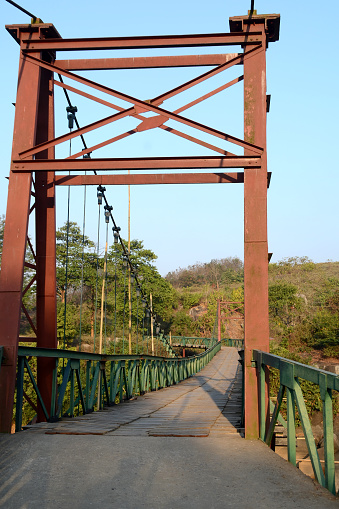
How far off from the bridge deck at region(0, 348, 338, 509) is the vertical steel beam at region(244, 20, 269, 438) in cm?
62

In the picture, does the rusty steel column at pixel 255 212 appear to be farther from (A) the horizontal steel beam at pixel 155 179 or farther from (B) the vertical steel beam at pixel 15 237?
(B) the vertical steel beam at pixel 15 237

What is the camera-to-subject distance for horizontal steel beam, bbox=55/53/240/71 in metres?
6.82

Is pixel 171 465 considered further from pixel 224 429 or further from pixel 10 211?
pixel 10 211

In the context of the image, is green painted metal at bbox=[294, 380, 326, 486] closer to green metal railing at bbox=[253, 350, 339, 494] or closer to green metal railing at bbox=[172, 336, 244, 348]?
green metal railing at bbox=[253, 350, 339, 494]

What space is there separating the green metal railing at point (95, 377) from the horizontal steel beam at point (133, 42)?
384 cm

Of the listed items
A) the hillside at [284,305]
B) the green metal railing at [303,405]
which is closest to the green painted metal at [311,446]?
the green metal railing at [303,405]

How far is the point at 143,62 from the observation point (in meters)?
6.88

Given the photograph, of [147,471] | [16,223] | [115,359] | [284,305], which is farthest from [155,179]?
[284,305]

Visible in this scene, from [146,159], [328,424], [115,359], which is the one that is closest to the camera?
[328,424]

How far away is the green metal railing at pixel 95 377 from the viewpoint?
Answer: 19.4 ft

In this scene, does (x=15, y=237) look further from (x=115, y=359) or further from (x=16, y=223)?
(x=115, y=359)

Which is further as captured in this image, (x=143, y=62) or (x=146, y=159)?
(x=143, y=62)

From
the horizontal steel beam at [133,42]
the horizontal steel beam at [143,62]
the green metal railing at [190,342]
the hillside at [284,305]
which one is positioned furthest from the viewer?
the green metal railing at [190,342]

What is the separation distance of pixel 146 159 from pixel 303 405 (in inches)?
145
